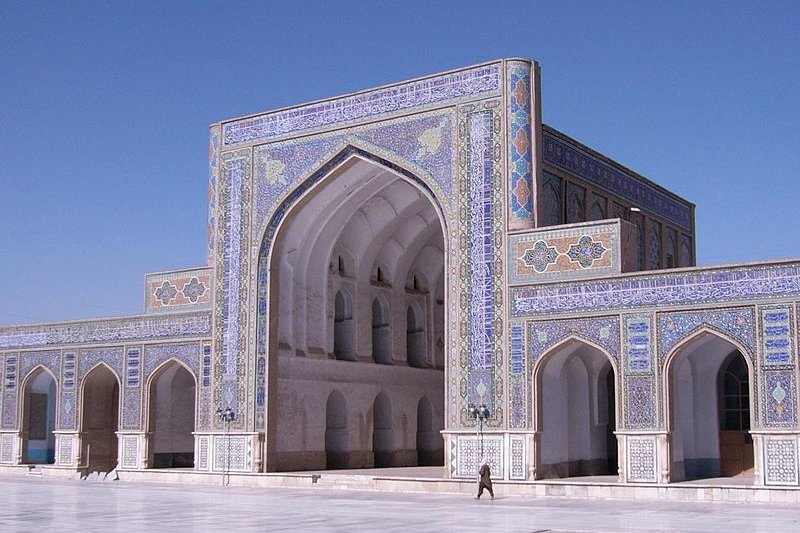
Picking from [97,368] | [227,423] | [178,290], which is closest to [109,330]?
[97,368]

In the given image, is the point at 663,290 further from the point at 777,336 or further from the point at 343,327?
the point at 343,327

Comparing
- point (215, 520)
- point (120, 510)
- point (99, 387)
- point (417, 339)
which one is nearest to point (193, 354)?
point (99, 387)

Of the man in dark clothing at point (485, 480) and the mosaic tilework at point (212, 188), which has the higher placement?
the mosaic tilework at point (212, 188)

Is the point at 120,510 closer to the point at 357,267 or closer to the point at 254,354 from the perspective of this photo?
the point at 254,354

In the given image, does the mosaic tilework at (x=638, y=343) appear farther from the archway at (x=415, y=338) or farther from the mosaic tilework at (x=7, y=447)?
the mosaic tilework at (x=7, y=447)

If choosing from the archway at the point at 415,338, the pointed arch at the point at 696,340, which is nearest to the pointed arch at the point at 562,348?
the pointed arch at the point at 696,340

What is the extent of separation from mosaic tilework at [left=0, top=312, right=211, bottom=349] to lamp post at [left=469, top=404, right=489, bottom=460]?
466 cm

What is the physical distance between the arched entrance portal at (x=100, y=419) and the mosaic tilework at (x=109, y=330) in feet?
1.95

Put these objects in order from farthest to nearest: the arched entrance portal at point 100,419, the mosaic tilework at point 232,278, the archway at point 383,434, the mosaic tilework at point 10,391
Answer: the mosaic tilework at point 10,391
the archway at point 383,434
the arched entrance portal at point 100,419
the mosaic tilework at point 232,278

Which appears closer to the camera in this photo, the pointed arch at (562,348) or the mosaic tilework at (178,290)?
the pointed arch at (562,348)

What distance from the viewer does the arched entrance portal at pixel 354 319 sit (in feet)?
54.1

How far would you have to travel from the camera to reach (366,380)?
18312 millimetres

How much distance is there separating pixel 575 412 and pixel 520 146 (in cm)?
356

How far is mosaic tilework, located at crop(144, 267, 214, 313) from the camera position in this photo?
17.0 metres
